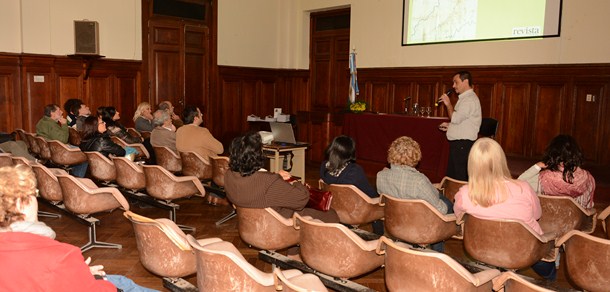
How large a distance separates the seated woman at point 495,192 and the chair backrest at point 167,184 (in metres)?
2.64

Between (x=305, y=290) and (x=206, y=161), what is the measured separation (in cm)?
387

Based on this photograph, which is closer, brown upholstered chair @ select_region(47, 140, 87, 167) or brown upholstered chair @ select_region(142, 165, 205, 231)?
brown upholstered chair @ select_region(142, 165, 205, 231)

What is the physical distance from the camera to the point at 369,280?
3.80m

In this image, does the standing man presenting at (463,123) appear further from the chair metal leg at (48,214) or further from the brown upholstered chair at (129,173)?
the chair metal leg at (48,214)

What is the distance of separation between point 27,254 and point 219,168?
363 cm

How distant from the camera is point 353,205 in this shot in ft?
12.8

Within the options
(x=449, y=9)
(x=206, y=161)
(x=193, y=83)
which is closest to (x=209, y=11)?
(x=193, y=83)

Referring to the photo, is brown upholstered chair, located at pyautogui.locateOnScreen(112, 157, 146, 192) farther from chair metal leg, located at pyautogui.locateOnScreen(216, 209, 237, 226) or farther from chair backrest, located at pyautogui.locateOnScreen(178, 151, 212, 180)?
chair metal leg, located at pyautogui.locateOnScreen(216, 209, 237, 226)

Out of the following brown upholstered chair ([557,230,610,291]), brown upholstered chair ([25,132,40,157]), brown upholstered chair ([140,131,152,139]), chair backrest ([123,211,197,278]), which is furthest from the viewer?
brown upholstered chair ([140,131,152,139])

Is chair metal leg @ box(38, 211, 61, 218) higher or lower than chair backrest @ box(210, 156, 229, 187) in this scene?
lower

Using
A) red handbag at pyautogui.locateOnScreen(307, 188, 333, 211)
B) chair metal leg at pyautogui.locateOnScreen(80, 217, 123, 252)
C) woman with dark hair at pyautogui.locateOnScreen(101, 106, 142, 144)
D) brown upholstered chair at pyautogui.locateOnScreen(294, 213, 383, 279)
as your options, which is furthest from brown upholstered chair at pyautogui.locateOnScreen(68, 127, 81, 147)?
brown upholstered chair at pyautogui.locateOnScreen(294, 213, 383, 279)

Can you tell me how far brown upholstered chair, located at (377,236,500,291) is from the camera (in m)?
2.22

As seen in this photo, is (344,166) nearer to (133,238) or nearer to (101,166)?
(133,238)

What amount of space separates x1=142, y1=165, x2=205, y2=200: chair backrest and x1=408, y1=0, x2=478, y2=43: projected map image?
587 centimetres
